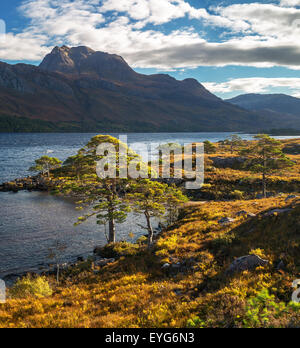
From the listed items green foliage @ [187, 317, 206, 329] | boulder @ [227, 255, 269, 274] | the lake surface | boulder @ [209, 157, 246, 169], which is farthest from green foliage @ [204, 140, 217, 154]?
green foliage @ [187, 317, 206, 329]

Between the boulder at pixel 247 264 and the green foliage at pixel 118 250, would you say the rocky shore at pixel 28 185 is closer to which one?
the green foliage at pixel 118 250

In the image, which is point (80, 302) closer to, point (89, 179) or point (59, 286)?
point (59, 286)

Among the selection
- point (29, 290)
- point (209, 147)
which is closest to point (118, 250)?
point (29, 290)

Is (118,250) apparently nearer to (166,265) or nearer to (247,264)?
(166,265)

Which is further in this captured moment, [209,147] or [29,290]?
[209,147]

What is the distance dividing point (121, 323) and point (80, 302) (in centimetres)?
439

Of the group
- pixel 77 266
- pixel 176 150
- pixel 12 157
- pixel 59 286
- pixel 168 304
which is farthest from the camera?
pixel 12 157

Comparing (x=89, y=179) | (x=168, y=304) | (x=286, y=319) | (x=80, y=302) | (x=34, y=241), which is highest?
(x=89, y=179)

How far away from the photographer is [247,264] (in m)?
11.9

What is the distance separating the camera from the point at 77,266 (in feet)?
68.3

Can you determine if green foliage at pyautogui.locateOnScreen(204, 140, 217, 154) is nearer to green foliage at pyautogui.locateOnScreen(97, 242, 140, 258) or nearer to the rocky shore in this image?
the rocky shore

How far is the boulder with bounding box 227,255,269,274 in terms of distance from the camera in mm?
11703
